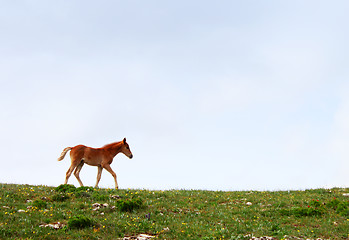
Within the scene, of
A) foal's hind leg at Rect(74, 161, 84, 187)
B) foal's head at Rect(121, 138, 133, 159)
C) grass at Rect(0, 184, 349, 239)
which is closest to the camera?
grass at Rect(0, 184, 349, 239)

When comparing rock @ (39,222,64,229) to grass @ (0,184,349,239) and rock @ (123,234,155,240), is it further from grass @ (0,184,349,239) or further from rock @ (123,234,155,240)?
rock @ (123,234,155,240)

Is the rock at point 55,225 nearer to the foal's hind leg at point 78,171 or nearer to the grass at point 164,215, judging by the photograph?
the grass at point 164,215

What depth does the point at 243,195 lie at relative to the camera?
934 inches

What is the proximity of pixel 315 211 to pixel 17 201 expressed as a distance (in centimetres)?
1656

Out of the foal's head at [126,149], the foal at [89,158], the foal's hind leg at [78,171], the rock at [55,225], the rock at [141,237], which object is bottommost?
the rock at [141,237]

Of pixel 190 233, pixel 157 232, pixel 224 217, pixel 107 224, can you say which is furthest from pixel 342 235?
pixel 107 224

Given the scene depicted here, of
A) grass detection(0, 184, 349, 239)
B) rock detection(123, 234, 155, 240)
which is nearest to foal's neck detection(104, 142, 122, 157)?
grass detection(0, 184, 349, 239)

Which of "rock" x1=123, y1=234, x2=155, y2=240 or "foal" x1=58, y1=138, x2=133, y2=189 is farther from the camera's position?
"foal" x1=58, y1=138, x2=133, y2=189

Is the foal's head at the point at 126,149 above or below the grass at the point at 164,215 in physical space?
above

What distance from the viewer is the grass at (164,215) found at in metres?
15.5

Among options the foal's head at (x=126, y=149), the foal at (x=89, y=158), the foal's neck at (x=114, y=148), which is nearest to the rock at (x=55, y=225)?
the foal at (x=89, y=158)

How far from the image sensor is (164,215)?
706 inches

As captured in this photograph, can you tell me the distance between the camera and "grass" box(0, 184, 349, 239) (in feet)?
50.8

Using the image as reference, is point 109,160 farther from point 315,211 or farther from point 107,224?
point 315,211
